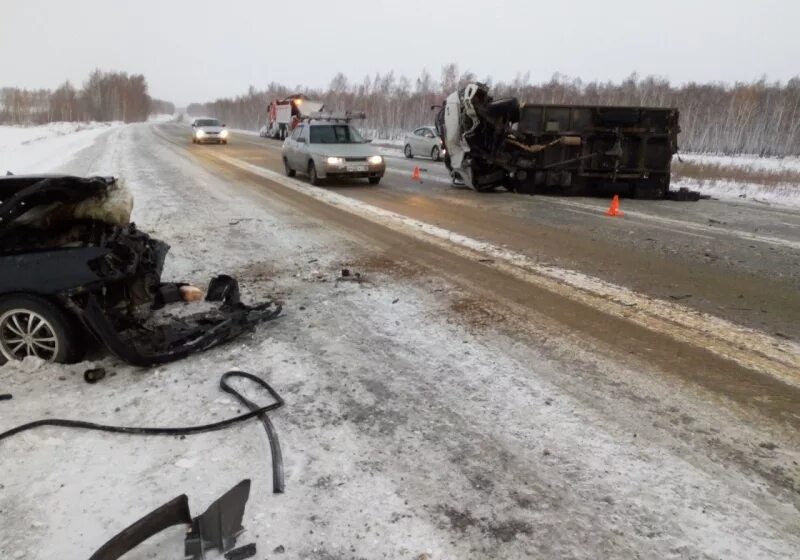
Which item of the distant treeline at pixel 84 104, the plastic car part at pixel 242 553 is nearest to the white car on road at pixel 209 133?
the plastic car part at pixel 242 553

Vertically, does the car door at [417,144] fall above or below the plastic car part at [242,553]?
above

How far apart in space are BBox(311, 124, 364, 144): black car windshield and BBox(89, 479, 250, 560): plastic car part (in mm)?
12879

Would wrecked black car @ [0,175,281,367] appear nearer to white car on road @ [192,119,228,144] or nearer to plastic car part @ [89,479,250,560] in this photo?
plastic car part @ [89,479,250,560]

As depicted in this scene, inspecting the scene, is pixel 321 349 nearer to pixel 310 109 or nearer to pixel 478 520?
pixel 478 520

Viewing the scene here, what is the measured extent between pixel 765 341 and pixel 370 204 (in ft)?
26.0

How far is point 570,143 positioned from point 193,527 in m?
12.8

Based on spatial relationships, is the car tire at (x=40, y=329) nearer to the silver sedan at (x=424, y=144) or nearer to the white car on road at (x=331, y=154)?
the white car on road at (x=331, y=154)

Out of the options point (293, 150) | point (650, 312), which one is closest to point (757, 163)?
point (293, 150)

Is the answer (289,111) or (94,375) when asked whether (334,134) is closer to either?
(94,375)

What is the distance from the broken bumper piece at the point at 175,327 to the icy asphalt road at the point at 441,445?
0.43ft

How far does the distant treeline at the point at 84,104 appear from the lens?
11212 centimetres

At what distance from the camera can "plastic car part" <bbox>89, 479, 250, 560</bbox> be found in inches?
82.0

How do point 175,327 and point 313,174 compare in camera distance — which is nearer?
point 175,327

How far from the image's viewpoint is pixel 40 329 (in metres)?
3.71
